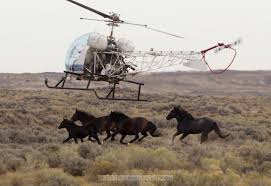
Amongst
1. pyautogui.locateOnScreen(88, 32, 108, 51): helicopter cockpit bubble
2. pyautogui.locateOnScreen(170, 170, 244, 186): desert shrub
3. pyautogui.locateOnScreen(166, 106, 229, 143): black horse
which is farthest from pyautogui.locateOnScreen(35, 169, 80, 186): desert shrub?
pyautogui.locateOnScreen(88, 32, 108, 51): helicopter cockpit bubble

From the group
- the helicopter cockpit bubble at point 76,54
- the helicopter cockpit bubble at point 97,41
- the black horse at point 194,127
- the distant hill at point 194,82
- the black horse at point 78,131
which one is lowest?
the distant hill at point 194,82

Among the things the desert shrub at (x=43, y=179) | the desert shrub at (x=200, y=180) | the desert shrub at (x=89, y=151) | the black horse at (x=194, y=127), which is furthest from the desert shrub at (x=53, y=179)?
the black horse at (x=194, y=127)

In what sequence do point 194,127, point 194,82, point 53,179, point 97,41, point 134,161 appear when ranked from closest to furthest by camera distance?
point 53,179 < point 134,161 < point 194,127 < point 97,41 < point 194,82

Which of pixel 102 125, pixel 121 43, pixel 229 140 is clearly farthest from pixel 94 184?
pixel 229 140

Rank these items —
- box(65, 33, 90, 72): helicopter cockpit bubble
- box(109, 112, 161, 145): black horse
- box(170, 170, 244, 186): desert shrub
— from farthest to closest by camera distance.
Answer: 1. box(65, 33, 90, 72): helicopter cockpit bubble
2. box(109, 112, 161, 145): black horse
3. box(170, 170, 244, 186): desert shrub

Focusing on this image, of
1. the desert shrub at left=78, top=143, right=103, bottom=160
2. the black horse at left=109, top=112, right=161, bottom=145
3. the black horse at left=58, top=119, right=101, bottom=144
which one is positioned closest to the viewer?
the desert shrub at left=78, top=143, right=103, bottom=160

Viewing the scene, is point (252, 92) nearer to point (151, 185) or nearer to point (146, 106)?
point (146, 106)

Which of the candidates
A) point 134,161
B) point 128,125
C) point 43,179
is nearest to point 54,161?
point 134,161

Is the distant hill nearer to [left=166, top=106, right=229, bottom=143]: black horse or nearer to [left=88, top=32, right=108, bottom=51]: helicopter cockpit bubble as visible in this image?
[left=88, top=32, right=108, bottom=51]: helicopter cockpit bubble

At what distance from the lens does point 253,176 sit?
46.9 ft

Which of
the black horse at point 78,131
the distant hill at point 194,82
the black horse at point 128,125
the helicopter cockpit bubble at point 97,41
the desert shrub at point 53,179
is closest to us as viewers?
the desert shrub at point 53,179

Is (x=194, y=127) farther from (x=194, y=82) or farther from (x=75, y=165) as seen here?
(x=194, y=82)

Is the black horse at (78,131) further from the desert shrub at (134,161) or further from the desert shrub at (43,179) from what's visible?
the desert shrub at (43,179)

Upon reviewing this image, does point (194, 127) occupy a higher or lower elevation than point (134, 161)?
higher
